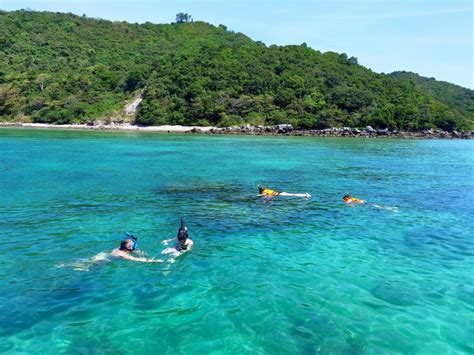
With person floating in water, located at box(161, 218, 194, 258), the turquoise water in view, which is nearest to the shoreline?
the turquoise water

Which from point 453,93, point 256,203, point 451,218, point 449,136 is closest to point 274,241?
point 256,203

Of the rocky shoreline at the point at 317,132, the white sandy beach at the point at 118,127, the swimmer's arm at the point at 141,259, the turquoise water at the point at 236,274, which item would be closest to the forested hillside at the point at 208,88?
the white sandy beach at the point at 118,127

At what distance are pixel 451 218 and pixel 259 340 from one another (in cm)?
1531

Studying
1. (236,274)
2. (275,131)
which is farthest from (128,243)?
(275,131)

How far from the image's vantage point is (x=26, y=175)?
30312mm

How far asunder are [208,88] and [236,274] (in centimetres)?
11427

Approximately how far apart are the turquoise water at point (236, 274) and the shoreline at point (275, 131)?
243 feet

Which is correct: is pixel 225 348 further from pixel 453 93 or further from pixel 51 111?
pixel 453 93

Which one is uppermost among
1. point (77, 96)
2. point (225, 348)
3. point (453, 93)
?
point (453, 93)

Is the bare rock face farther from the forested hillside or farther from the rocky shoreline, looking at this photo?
the rocky shoreline

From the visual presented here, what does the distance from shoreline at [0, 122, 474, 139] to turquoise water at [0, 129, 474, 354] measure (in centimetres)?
7398

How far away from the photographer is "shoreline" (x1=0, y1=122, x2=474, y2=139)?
326ft

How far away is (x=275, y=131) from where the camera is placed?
3952 inches

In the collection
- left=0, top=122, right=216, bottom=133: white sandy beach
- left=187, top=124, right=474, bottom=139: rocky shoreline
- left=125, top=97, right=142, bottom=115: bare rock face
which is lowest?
left=0, top=122, right=216, bottom=133: white sandy beach
